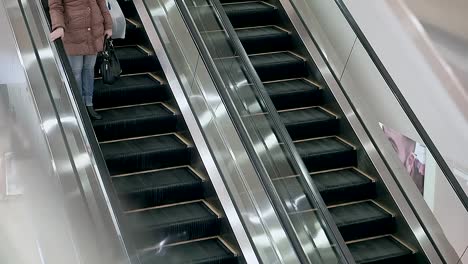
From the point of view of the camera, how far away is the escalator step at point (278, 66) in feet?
26.8

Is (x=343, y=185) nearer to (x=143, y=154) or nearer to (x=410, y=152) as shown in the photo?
(x=410, y=152)

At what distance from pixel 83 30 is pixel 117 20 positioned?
665mm

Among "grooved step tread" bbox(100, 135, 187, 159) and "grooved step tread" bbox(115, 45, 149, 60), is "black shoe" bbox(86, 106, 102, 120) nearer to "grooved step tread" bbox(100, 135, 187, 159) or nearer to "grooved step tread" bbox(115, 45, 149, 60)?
"grooved step tread" bbox(100, 135, 187, 159)

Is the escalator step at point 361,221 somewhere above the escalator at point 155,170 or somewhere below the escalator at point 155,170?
below

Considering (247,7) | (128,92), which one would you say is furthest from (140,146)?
(247,7)

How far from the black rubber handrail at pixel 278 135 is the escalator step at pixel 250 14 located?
4.26 feet

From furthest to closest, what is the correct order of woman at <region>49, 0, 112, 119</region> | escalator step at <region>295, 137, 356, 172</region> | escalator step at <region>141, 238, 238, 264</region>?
escalator step at <region>295, 137, 356, 172</region>
woman at <region>49, 0, 112, 119</region>
escalator step at <region>141, 238, 238, 264</region>

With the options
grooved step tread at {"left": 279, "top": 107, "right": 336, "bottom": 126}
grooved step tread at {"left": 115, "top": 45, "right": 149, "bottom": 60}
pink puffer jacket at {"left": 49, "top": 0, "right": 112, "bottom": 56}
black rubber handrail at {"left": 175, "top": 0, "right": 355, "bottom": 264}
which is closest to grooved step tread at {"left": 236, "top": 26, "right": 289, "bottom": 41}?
grooved step tread at {"left": 279, "top": 107, "right": 336, "bottom": 126}

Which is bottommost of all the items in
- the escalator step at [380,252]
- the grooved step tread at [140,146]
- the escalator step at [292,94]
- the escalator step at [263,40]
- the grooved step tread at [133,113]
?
the escalator step at [380,252]

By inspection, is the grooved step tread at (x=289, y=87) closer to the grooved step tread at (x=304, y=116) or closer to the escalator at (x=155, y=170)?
the grooved step tread at (x=304, y=116)

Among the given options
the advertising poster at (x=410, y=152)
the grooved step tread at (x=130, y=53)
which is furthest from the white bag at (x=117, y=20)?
the advertising poster at (x=410, y=152)

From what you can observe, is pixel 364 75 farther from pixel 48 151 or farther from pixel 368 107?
pixel 48 151

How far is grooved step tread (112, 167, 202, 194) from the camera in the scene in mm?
6922

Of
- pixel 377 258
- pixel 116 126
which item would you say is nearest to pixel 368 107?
pixel 377 258
